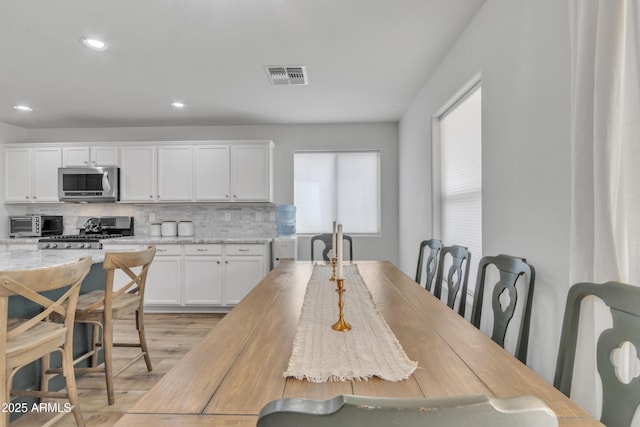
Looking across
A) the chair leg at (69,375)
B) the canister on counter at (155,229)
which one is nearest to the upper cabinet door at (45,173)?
the canister on counter at (155,229)

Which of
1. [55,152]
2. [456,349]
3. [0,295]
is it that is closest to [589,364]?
[456,349]

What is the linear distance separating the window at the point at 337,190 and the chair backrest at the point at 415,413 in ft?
14.9

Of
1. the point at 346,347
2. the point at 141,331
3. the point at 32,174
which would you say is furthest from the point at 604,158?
the point at 32,174

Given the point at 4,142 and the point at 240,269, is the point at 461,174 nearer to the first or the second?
the point at 240,269

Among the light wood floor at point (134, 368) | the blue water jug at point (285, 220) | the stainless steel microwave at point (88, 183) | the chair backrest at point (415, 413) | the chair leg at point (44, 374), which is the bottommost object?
the light wood floor at point (134, 368)

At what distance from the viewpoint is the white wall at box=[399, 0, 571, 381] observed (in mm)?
1436

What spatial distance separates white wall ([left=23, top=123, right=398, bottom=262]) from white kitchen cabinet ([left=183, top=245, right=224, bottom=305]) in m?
1.22

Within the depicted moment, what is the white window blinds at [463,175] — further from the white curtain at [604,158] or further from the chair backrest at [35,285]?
the chair backrest at [35,285]

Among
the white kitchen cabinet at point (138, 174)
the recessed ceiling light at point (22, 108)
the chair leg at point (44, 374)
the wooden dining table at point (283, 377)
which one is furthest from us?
the white kitchen cabinet at point (138, 174)

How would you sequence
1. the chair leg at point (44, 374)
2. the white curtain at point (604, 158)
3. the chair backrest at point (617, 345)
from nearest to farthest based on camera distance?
the chair backrest at point (617, 345), the white curtain at point (604, 158), the chair leg at point (44, 374)

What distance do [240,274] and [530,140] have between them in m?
3.44

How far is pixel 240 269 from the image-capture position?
4203 mm

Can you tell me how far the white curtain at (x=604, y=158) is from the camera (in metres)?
1.02

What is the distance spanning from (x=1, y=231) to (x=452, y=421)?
20.7 feet
